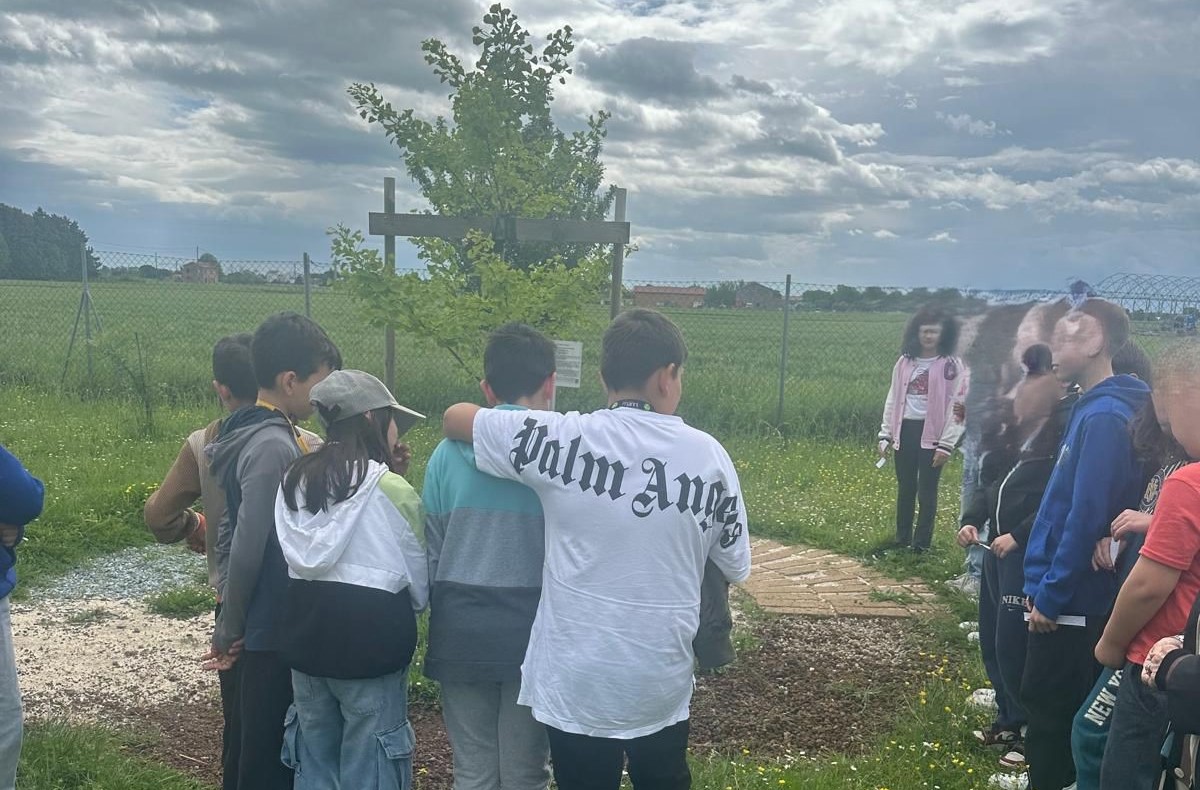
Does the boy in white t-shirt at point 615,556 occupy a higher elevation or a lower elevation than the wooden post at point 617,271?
lower

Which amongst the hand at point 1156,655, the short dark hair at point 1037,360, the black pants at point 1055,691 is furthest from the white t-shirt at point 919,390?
the hand at point 1156,655

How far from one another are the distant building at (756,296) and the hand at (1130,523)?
27.2 feet

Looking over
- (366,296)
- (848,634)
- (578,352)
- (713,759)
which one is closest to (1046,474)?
(713,759)

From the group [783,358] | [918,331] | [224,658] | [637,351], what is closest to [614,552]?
[637,351]

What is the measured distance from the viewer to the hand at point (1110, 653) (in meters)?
2.46

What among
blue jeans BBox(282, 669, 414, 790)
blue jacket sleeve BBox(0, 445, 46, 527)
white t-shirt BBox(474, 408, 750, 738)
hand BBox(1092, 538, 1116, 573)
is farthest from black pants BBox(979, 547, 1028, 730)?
blue jacket sleeve BBox(0, 445, 46, 527)

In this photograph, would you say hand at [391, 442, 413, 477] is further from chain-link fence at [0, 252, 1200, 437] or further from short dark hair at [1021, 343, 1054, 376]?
chain-link fence at [0, 252, 1200, 437]

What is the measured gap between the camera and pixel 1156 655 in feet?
7.25

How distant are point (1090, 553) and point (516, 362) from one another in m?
1.83

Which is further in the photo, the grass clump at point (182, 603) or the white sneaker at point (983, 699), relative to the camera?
the grass clump at point (182, 603)

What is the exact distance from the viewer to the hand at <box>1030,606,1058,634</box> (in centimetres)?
293

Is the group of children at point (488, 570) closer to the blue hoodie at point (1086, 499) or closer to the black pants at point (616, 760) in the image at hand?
the black pants at point (616, 760)

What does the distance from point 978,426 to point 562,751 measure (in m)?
2.34

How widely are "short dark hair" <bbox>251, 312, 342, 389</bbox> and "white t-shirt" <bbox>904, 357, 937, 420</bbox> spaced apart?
464 centimetres
